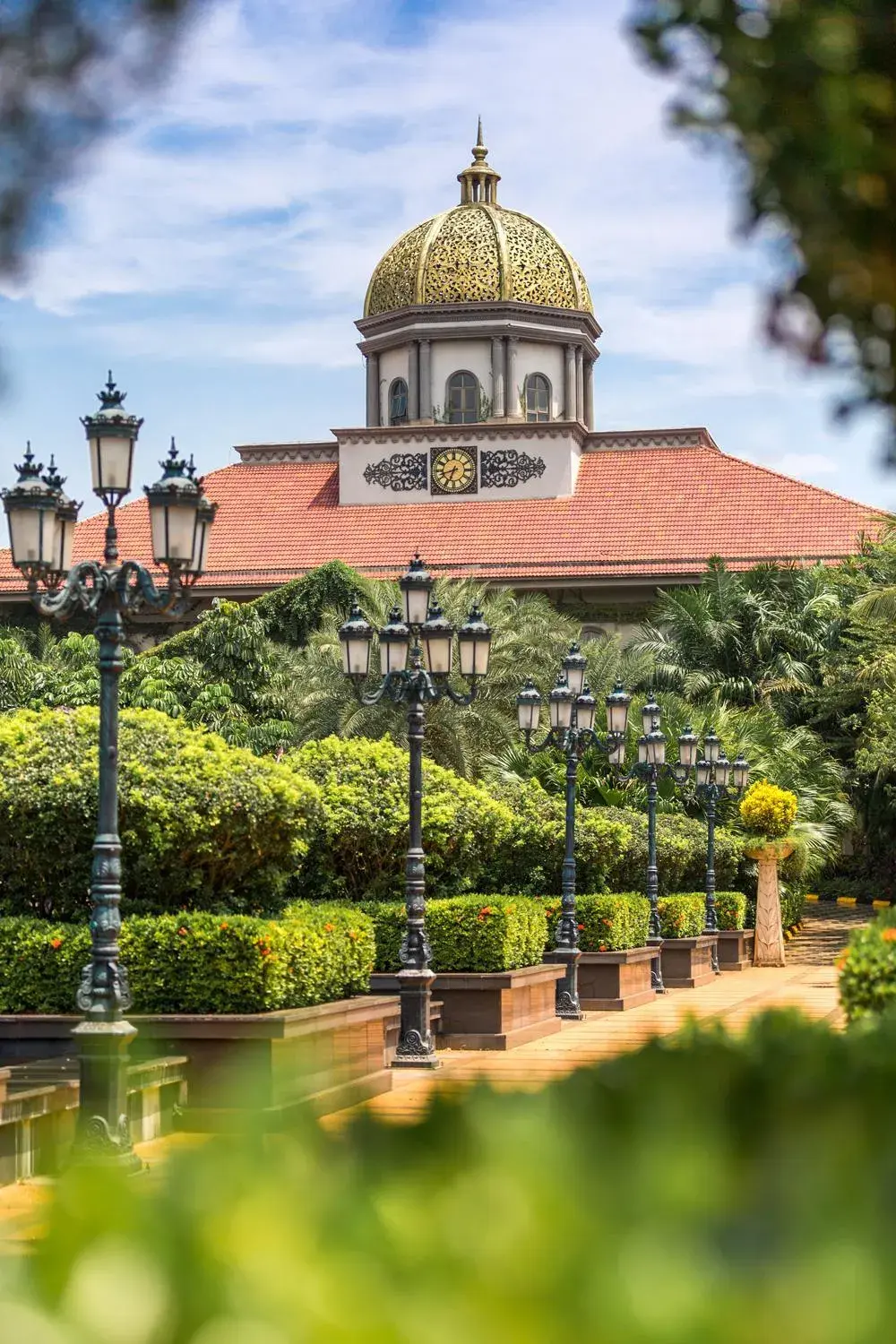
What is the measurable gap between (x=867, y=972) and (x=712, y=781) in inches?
836

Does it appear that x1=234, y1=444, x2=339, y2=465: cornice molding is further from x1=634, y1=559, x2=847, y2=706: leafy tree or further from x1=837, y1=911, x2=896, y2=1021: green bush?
x1=837, y1=911, x2=896, y2=1021: green bush

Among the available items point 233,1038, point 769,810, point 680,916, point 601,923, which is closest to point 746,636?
point 769,810

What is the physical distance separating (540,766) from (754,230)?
93.4 feet

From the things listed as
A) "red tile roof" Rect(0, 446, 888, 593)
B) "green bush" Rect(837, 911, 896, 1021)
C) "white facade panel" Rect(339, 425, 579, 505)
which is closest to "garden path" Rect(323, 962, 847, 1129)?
"green bush" Rect(837, 911, 896, 1021)

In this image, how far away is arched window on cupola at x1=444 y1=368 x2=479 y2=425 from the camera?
179 feet

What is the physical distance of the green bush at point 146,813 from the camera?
13.8 meters

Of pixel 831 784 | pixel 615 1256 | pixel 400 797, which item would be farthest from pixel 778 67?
pixel 831 784

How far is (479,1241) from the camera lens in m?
1.87

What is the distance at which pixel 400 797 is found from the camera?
1850 centimetres

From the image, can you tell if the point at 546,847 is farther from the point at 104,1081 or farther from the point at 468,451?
the point at 468,451

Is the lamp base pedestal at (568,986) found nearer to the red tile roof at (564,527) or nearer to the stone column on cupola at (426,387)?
the red tile roof at (564,527)

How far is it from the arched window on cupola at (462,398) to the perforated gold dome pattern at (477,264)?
6.88 ft

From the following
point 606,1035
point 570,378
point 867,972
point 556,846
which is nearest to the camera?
point 867,972

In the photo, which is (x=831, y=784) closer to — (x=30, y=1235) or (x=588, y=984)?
(x=588, y=984)
